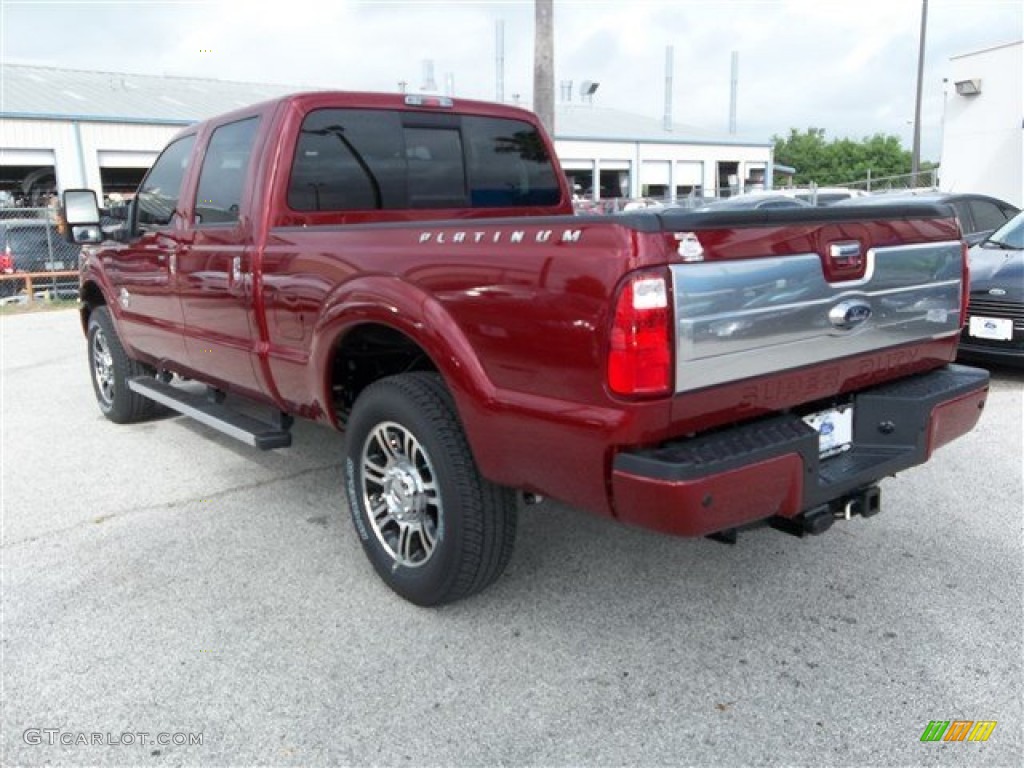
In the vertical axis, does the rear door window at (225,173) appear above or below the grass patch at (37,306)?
above

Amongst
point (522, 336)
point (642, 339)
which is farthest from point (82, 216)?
point (642, 339)

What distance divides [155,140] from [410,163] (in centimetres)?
2425

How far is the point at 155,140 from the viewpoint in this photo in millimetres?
25453

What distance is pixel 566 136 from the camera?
1291 inches

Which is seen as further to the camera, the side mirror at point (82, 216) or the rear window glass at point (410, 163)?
the side mirror at point (82, 216)

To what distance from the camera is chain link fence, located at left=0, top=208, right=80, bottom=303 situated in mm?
15711

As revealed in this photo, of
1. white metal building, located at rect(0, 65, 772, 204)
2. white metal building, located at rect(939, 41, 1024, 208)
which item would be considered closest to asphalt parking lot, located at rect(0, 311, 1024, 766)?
white metal building, located at rect(0, 65, 772, 204)

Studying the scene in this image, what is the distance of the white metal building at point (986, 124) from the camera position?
22442 mm

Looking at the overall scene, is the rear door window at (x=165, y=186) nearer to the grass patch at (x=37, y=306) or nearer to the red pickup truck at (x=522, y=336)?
the red pickup truck at (x=522, y=336)
